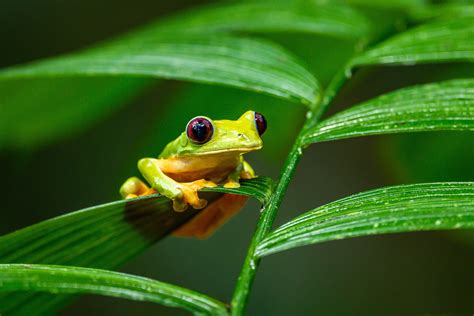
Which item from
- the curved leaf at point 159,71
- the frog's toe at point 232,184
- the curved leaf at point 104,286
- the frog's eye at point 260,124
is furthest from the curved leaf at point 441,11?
the curved leaf at point 104,286

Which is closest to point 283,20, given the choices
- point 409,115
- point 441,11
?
point 441,11

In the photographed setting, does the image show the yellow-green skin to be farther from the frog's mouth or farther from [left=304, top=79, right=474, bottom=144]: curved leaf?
[left=304, top=79, right=474, bottom=144]: curved leaf

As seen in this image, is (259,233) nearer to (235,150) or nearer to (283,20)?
(235,150)

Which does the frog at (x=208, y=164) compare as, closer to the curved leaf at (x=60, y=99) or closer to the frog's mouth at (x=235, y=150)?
the frog's mouth at (x=235, y=150)

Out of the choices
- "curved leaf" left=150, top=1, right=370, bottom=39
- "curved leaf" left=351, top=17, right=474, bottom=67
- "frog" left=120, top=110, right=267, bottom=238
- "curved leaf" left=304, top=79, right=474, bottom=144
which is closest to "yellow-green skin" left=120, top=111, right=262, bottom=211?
"frog" left=120, top=110, right=267, bottom=238

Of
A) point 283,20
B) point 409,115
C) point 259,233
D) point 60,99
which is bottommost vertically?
point 259,233
